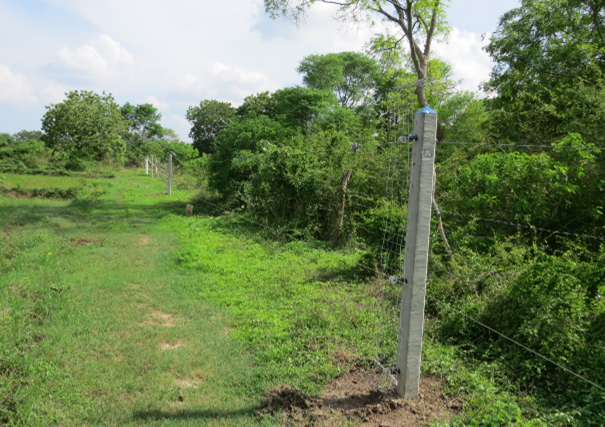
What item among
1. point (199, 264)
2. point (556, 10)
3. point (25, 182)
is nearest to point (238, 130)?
point (199, 264)

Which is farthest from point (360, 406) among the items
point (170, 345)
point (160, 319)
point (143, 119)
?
point (143, 119)

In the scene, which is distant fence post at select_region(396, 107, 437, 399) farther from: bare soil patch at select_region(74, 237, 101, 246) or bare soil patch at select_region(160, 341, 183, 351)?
bare soil patch at select_region(74, 237, 101, 246)

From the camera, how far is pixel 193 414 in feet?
10.8

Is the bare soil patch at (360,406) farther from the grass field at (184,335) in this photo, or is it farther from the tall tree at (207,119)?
the tall tree at (207,119)

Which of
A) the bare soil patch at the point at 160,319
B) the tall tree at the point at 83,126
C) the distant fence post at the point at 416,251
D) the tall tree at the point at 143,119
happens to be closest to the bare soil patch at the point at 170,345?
the bare soil patch at the point at 160,319

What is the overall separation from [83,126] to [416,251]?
122 ft

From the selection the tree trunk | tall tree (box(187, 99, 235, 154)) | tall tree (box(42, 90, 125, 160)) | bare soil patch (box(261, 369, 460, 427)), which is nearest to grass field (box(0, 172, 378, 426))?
bare soil patch (box(261, 369, 460, 427))

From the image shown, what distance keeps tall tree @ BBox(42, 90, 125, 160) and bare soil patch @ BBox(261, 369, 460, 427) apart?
35.8m

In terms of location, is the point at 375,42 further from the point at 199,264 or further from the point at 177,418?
the point at 177,418

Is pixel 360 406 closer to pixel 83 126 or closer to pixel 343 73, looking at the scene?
pixel 83 126

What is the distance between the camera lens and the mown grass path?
10.9 ft

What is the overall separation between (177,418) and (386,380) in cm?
183

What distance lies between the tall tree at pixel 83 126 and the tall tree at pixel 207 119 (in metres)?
15.1

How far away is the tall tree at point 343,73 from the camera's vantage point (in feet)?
138
